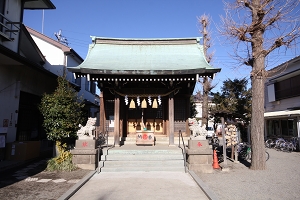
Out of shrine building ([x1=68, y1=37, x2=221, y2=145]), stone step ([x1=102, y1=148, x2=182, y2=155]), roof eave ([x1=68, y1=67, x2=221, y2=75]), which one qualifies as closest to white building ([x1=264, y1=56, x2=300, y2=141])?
shrine building ([x1=68, y1=37, x2=221, y2=145])

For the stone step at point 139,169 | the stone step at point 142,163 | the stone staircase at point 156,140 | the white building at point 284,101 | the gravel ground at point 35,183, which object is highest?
the white building at point 284,101

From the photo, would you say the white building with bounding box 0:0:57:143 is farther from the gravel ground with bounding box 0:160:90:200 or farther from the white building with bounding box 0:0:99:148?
the gravel ground with bounding box 0:160:90:200

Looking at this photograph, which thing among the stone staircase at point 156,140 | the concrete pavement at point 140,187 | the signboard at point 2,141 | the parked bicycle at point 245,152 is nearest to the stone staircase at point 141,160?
the concrete pavement at point 140,187

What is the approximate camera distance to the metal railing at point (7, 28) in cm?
1055

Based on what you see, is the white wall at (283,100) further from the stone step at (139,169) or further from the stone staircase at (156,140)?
the stone step at (139,169)

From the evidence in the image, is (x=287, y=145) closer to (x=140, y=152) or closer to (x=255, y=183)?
(x=255, y=183)

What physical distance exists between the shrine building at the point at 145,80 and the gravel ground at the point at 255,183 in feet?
12.5

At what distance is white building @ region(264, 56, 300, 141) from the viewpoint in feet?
57.9

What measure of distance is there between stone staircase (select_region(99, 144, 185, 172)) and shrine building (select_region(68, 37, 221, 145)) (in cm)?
168

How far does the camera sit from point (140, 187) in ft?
21.8

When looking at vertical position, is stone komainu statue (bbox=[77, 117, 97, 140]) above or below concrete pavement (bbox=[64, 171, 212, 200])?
above

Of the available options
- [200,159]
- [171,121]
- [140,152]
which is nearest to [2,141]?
[140,152]

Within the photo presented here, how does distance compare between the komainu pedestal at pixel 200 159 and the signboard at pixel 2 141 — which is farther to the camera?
the signboard at pixel 2 141

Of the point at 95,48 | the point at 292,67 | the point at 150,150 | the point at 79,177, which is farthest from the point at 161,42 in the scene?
the point at 292,67
